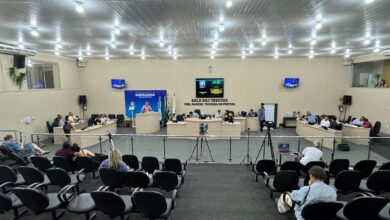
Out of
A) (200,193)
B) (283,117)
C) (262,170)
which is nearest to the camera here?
(200,193)

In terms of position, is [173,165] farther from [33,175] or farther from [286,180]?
[33,175]

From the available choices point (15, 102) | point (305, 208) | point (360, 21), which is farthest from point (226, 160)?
point (15, 102)

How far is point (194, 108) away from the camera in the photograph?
14641 mm

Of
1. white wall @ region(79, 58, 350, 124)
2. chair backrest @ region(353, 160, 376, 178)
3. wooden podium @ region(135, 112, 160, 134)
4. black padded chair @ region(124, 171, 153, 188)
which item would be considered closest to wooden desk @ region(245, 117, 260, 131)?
white wall @ region(79, 58, 350, 124)

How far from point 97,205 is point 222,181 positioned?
3181 mm

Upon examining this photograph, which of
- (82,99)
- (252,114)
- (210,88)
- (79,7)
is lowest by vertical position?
(252,114)

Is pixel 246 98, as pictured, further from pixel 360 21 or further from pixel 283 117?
pixel 360 21

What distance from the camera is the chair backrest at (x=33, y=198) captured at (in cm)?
354

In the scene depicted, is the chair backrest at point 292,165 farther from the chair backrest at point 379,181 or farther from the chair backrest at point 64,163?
the chair backrest at point 64,163

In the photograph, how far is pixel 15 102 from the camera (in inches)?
368

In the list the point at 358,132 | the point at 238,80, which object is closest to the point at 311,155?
the point at 358,132

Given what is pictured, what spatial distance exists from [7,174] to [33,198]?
1821 mm

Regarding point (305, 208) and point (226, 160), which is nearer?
point (305, 208)

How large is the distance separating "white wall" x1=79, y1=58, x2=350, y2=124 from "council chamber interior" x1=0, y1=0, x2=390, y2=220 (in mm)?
68
